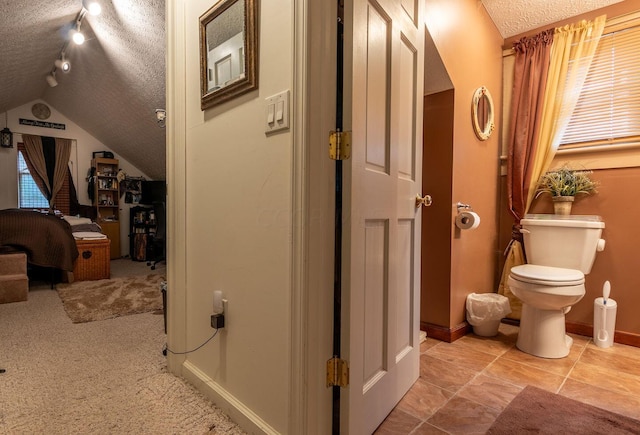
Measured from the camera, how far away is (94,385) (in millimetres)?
1523

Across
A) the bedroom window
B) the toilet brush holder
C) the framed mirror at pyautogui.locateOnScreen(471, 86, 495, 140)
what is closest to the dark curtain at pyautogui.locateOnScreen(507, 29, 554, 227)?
the framed mirror at pyautogui.locateOnScreen(471, 86, 495, 140)

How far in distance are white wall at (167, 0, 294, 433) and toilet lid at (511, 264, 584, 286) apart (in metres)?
1.53

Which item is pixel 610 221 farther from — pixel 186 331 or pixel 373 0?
pixel 186 331

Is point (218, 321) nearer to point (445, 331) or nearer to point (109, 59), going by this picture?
point (445, 331)

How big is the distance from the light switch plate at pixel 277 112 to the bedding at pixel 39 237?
11.5ft

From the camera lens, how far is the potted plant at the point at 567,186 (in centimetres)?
225

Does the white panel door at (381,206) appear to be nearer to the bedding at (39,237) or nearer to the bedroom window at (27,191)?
the bedding at (39,237)

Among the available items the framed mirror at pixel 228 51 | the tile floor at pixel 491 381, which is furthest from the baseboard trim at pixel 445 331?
the framed mirror at pixel 228 51

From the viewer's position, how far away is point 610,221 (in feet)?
7.22

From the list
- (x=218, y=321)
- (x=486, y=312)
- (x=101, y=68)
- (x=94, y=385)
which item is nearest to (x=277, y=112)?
(x=218, y=321)

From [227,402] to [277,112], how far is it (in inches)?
44.8

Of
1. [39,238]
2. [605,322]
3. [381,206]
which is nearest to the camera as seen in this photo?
[381,206]

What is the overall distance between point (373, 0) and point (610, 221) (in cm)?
221

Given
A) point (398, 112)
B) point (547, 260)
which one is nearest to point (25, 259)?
point (398, 112)
